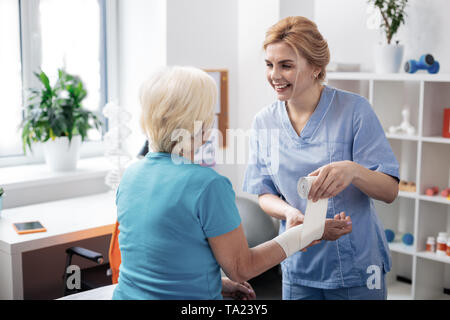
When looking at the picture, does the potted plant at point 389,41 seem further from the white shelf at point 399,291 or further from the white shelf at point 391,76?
the white shelf at point 399,291

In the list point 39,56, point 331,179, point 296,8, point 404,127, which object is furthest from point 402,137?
point 39,56

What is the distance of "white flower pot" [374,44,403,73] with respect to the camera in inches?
122

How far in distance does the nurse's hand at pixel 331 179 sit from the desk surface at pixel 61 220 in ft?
4.23

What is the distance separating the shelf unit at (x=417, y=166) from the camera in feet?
9.94

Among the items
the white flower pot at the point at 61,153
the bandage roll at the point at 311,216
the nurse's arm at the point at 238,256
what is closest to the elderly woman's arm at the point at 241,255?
the nurse's arm at the point at 238,256

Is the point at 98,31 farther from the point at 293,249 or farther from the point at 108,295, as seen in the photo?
the point at 293,249

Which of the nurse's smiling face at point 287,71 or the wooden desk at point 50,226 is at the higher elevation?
the nurse's smiling face at point 287,71

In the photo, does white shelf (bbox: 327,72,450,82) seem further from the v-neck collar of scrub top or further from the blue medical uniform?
the blue medical uniform

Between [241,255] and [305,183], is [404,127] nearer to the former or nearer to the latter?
[305,183]

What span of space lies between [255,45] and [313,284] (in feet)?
7.11

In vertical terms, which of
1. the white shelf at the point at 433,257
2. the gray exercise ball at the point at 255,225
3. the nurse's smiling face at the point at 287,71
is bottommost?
the white shelf at the point at 433,257

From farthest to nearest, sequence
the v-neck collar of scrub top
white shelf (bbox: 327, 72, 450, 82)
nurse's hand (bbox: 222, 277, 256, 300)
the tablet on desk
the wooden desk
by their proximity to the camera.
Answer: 1. white shelf (bbox: 327, 72, 450, 82)
2. the tablet on desk
3. the wooden desk
4. the v-neck collar of scrub top
5. nurse's hand (bbox: 222, 277, 256, 300)

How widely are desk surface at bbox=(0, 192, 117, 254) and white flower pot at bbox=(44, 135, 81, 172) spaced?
8.6 inches

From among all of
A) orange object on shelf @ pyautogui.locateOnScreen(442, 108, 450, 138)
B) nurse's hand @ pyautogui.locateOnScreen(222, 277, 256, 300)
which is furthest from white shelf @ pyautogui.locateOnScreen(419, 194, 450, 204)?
nurse's hand @ pyautogui.locateOnScreen(222, 277, 256, 300)
